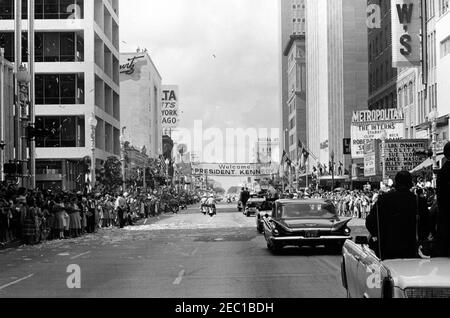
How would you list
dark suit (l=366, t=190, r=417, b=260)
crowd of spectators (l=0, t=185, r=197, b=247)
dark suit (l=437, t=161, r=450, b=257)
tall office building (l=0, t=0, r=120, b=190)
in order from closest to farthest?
dark suit (l=437, t=161, r=450, b=257) → dark suit (l=366, t=190, r=417, b=260) → crowd of spectators (l=0, t=185, r=197, b=247) → tall office building (l=0, t=0, r=120, b=190)

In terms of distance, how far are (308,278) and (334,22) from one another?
102m

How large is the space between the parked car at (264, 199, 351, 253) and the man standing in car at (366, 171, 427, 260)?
11.7m

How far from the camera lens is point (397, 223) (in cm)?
822

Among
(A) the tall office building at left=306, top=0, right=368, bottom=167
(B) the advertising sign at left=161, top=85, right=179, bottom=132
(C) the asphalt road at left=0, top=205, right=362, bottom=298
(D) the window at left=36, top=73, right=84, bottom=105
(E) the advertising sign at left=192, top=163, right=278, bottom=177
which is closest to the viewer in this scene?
(C) the asphalt road at left=0, top=205, right=362, bottom=298

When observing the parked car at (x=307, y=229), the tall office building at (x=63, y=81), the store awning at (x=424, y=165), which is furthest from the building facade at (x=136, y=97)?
the parked car at (x=307, y=229)

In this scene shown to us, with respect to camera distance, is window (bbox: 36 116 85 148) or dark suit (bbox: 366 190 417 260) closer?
dark suit (bbox: 366 190 417 260)

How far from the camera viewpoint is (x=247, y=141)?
81.9 meters

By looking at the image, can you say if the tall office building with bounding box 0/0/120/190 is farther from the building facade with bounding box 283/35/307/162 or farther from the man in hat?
the building facade with bounding box 283/35/307/162

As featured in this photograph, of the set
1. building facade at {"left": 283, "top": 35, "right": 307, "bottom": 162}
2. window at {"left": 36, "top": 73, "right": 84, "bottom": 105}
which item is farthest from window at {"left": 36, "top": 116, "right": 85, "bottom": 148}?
building facade at {"left": 283, "top": 35, "right": 307, "bottom": 162}

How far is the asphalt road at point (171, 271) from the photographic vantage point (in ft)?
42.3

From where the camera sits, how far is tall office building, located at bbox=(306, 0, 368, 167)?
349ft

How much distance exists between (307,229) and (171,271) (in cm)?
508

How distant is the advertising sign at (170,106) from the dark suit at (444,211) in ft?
460
